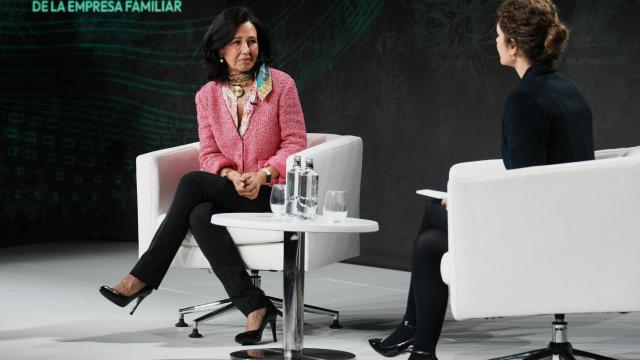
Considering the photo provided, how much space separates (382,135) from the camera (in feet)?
20.3

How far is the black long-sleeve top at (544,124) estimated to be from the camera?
10.1 feet

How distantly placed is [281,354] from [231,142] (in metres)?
1.01

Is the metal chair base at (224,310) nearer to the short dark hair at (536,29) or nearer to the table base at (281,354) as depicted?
the table base at (281,354)

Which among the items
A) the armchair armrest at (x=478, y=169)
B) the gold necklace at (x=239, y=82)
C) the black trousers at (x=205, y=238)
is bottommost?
the black trousers at (x=205, y=238)

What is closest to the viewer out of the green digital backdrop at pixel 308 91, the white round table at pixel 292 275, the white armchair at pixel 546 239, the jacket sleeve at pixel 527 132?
the white armchair at pixel 546 239

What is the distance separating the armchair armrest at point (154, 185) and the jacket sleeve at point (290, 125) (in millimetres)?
452

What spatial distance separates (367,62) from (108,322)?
2522 mm

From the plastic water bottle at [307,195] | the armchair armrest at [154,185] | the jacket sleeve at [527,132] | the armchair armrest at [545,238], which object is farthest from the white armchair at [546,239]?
the armchair armrest at [154,185]

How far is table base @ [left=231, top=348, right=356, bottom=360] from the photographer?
3592 millimetres

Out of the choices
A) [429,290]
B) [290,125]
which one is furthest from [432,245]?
[290,125]

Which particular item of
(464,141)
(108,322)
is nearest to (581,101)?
(108,322)

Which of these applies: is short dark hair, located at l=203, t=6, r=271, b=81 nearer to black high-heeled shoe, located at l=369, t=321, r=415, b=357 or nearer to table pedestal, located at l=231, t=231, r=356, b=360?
table pedestal, located at l=231, t=231, r=356, b=360

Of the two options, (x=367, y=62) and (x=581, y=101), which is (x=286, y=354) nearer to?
(x=581, y=101)

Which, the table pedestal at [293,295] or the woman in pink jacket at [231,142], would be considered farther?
the woman in pink jacket at [231,142]
